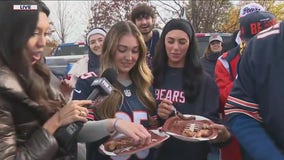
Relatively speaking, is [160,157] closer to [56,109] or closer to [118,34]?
[118,34]

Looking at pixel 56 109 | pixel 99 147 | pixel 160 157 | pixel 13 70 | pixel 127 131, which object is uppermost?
pixel 13 70

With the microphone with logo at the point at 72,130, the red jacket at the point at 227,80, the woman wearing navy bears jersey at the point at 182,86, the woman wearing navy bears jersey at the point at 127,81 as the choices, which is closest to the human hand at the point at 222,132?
the woman wearing navy bears jersey at the point at 182,86

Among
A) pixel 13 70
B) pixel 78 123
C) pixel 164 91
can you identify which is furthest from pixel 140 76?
pixel 13 70

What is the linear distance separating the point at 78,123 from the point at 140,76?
3.64ft

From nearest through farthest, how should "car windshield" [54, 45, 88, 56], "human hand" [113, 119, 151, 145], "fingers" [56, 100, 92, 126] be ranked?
"fingers" [56, 100, 92, 126], "human hand" [113, 119, 151, 145], "car windshield" [54, 45, 88, 56]

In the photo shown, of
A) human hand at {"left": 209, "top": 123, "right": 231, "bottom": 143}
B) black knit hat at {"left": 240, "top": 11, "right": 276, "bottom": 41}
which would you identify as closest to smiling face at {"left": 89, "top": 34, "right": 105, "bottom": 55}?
black knit hat at {"left": 240, "top": 11, "right": 276, "bottom": 41}

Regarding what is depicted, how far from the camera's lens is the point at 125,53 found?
3.03m

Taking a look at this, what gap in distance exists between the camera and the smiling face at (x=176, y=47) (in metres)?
3.31

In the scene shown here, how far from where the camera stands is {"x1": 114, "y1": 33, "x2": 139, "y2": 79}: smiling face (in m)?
3.03

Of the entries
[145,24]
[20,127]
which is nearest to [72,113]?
[20,127]

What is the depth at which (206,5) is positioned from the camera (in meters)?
24.6

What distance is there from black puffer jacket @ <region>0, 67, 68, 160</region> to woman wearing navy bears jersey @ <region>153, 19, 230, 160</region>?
123cm

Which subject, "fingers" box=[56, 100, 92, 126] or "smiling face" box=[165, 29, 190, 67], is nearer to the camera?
"fingers" box=[56, 100, 92, 126]

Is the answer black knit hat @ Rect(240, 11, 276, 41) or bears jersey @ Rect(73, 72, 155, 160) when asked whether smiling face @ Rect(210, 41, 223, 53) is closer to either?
black knit hat @ Rect(240, 11, 276, 41)
